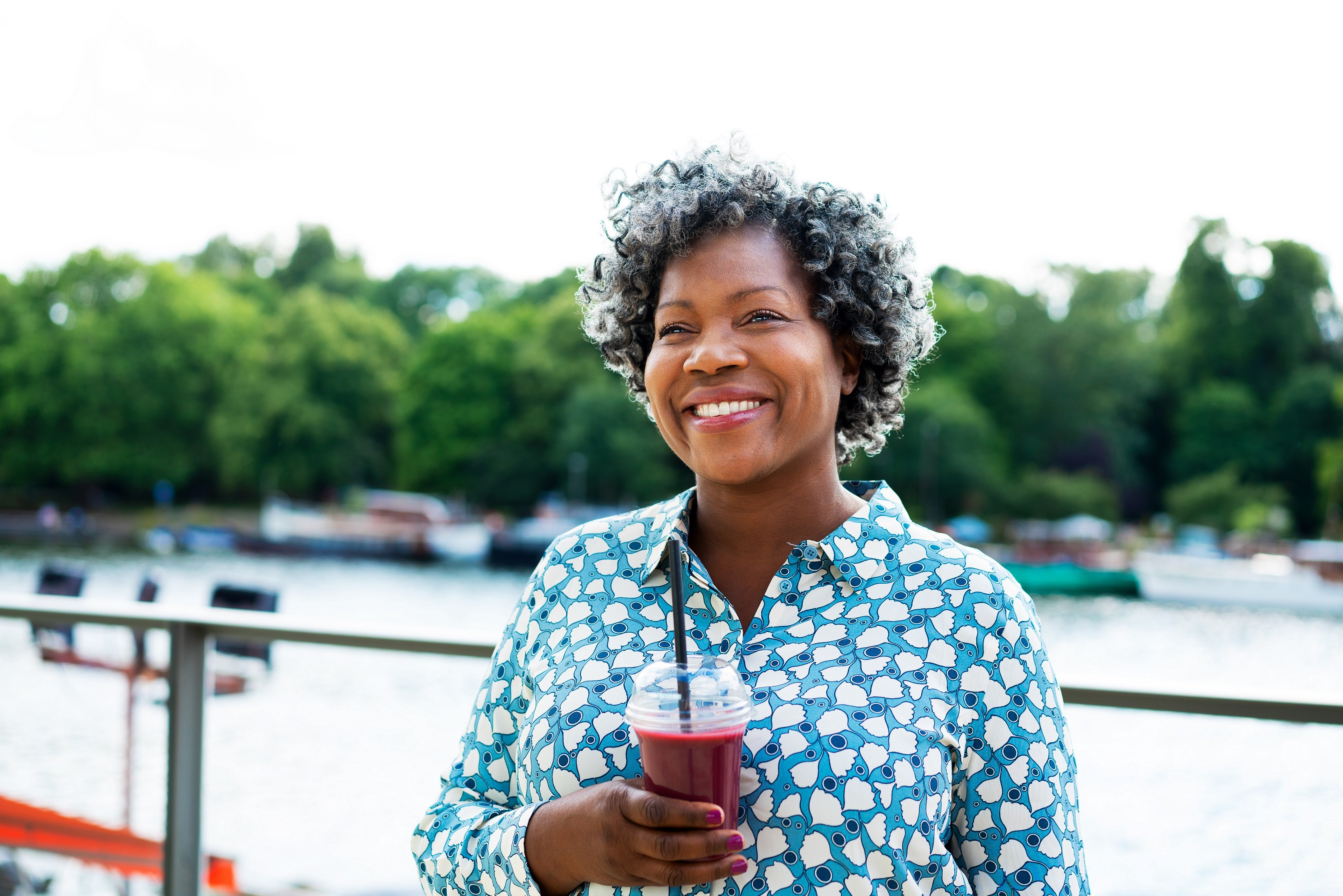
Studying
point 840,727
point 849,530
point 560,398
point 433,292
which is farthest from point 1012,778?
point 433,292

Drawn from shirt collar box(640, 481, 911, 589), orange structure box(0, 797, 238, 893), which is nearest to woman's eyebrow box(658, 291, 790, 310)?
shirt collar box(640, 481, 911, 589)

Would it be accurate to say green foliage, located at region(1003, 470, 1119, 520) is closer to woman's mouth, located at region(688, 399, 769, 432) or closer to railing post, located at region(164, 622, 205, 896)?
railing post, located at region(164, 622, 205, 896)

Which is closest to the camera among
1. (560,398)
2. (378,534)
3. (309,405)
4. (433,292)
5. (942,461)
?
(378,534)

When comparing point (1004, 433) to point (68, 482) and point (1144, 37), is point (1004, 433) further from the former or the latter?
point (68, 482)

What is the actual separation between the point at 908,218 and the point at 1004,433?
44997 mm

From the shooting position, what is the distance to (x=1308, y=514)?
42531 millimetres

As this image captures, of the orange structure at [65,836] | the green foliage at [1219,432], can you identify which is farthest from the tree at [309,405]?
the orange structure at [65,836]

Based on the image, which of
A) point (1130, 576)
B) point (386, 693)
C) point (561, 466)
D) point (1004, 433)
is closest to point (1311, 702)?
point (386, 693)

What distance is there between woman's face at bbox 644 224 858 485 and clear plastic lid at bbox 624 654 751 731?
248mm

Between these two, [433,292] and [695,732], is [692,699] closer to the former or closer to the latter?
[695,732]

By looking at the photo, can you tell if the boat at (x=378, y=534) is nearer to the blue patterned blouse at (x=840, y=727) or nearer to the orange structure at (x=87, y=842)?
the orange structure at (x=87, y=842)

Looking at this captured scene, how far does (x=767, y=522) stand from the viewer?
129cm

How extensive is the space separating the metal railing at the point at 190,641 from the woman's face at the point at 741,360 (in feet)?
3.56

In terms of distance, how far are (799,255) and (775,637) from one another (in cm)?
43
